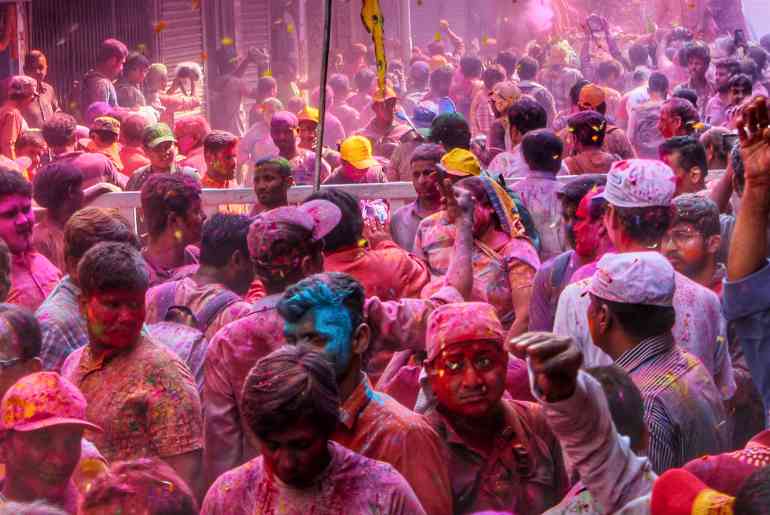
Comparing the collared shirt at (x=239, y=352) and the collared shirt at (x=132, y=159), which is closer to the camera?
the collared shirt at (x=239, y=352)

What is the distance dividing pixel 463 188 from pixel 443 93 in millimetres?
10979

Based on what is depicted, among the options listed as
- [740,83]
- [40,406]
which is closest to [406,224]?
[40,406]

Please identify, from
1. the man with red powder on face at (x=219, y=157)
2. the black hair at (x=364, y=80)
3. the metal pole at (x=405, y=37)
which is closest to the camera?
the man with red powder on face at (x=219, y=157)

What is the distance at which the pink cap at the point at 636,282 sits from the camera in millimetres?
3945

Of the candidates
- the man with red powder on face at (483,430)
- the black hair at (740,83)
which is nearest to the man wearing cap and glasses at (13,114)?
the black hair at (740,83)

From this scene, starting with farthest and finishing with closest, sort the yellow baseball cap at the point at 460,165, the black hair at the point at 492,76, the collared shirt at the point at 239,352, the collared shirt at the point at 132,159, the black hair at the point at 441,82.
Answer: the black hair at the point at 441,82 → the black hair at the point at 492,76 → the collared shirt at the point at 132,159 → the yellow baseball cap at the point at 460,165 → the collared shirt at the point at 239,352

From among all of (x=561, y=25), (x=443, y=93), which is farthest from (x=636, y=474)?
(x=561, y=25)

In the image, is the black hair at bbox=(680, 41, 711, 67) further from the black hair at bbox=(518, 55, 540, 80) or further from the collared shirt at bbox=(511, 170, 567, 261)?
the collared shirt at bbox=(511, 170, 567, 261)

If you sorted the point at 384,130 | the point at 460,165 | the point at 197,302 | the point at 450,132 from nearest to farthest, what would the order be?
the point at 197,302 → the point at 460,165 → the point at 450,132 → the point at 384,130

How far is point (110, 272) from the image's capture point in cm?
410

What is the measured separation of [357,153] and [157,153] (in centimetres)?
138

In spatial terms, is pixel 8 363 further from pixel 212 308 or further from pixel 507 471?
pixel 507 471

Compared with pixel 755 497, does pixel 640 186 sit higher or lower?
higher

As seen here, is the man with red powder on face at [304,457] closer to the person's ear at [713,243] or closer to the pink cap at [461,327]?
the pink cap at [461,327]
